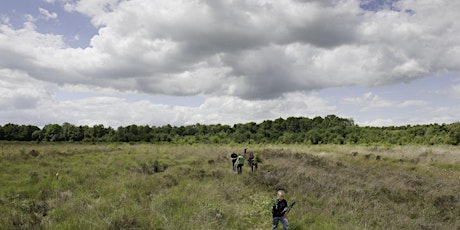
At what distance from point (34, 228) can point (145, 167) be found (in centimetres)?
1073

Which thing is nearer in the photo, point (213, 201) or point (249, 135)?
point (213, 201)

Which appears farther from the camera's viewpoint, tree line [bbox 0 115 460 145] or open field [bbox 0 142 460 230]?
tree line [bbox 0 115 460 145]

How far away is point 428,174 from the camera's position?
20.4m

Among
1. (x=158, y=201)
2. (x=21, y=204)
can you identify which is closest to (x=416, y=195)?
(x=158, y=201)

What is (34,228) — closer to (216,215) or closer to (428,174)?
(216,215)

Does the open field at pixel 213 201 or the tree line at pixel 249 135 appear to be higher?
the tree line at pixel 249 135

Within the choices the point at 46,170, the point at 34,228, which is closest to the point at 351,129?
the point at 46,170

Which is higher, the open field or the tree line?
the tree line

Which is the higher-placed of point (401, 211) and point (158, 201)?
point (158, 201)

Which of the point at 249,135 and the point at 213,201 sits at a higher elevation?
the point at 249,135

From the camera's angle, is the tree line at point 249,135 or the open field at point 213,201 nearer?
the open field at point 213,201

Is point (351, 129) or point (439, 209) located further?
point (351, 129)

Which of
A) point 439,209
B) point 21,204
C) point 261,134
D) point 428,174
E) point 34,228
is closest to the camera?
point 34,228

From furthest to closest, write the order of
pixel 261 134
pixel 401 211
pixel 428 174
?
pixel 261 134 < pixel 428 174 < pixel 401 211
